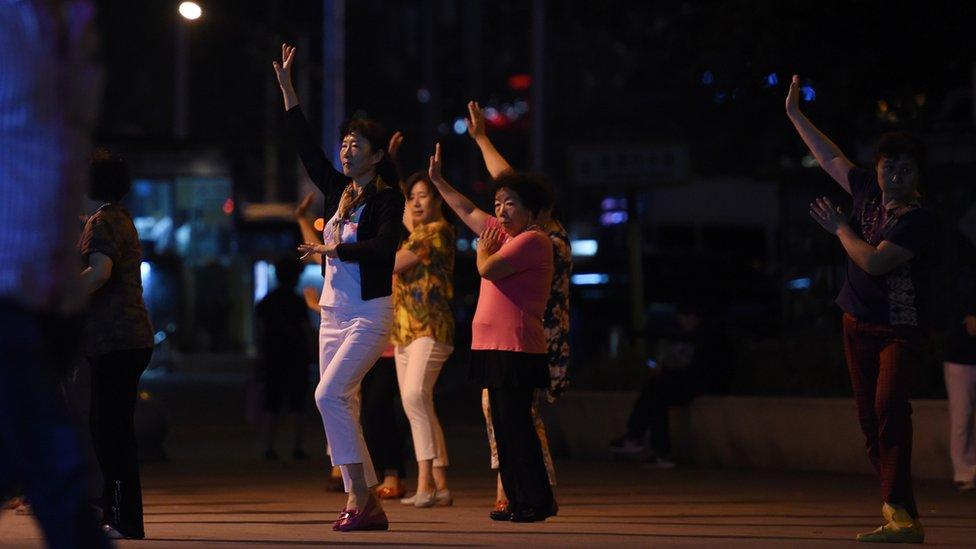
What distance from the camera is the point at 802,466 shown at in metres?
12.4

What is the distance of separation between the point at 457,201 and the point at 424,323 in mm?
1110

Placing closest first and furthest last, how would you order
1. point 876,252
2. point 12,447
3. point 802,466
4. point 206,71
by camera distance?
point 12,447
point 876,252
point 802,466
point 206,71

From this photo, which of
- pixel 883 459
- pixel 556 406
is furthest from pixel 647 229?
pixel 883 459

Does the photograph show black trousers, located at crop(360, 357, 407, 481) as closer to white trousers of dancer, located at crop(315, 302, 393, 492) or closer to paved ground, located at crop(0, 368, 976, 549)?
paved ground, located at crop(0, 368, 976, 549)

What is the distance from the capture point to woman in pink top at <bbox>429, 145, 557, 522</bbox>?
28.8ft

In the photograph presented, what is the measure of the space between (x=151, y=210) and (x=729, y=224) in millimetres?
12952

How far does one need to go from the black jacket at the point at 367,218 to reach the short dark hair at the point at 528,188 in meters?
0.72

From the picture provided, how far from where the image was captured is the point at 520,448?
880cm

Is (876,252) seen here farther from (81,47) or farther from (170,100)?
(170,100)

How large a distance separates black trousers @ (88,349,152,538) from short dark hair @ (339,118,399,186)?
4.91 ft

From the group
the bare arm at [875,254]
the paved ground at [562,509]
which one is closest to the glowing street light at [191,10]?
the paved ground at [562,509]

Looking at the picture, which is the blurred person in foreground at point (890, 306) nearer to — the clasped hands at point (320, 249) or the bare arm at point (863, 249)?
the bare arm at point (863, 249)

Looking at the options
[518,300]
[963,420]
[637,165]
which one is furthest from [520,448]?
[637,165]

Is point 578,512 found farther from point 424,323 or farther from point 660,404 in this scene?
point 660,404
